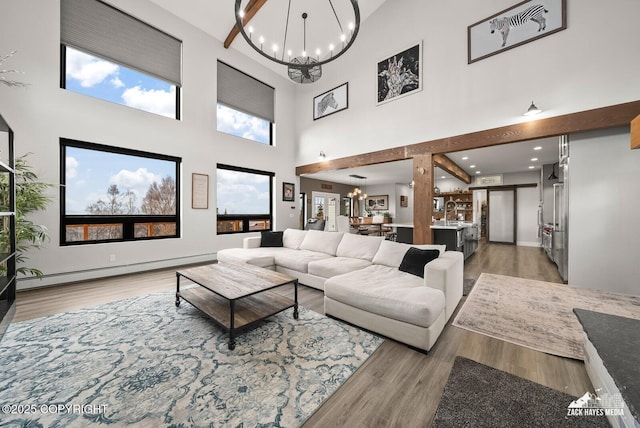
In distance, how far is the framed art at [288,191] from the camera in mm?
7137

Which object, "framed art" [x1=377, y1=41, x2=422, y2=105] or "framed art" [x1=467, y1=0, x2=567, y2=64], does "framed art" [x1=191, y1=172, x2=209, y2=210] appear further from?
"framed art" [x1=467, y1=0, x2=567, y2=64]

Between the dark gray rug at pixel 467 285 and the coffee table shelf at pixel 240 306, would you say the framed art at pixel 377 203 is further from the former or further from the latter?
the coffee table shelf at pixel 240 306

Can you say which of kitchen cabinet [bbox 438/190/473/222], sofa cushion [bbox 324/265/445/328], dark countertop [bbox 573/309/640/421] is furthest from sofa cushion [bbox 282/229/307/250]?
kitchen cabinet [bbox 438/190/473/222]

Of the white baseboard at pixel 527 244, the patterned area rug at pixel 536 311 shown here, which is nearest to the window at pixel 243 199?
the patterned area rug at pixel 536 311

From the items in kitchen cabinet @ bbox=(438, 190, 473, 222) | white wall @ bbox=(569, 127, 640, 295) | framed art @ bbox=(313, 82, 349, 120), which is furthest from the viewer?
kitchen cabinet @ bbox=(438, 190, 473, 222)

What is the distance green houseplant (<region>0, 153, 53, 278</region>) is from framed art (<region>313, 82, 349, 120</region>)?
18.7 ft

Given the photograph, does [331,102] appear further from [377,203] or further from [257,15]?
[377,203]

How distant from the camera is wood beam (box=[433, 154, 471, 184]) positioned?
5.08 metres

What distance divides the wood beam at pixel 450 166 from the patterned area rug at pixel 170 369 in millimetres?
4230

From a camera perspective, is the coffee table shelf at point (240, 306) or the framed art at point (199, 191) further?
the framed art at point (199, 191)

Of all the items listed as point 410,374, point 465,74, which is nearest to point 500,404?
point 410,374

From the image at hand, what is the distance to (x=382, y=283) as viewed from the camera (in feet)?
8.04

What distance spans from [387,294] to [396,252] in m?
1.15

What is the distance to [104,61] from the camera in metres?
4.12
